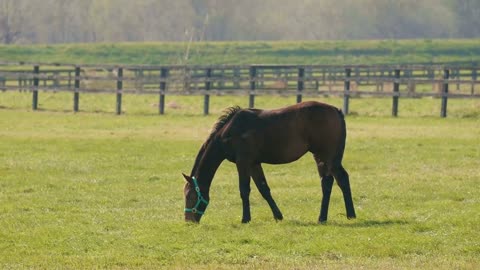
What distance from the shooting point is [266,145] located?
1374cm

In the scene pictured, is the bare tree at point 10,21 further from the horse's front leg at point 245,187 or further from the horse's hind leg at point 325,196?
the horse's hind leg at point 325,196

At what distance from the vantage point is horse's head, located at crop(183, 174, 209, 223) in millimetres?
13641

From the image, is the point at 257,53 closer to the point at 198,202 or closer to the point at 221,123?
the point at 221,123

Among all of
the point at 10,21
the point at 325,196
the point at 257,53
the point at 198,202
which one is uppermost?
the point at 10,21

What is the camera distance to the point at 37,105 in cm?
4016

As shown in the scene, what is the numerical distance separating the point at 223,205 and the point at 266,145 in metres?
2.19

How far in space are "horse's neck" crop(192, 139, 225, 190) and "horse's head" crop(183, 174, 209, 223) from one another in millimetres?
113

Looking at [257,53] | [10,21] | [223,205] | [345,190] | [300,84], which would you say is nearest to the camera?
[345,190]

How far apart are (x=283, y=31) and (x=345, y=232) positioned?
114 metres

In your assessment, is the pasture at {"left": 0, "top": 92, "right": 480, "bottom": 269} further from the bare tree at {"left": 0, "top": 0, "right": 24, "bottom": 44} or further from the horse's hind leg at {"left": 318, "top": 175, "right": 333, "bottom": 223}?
the bare tree at {"left": 0, "top": 0, "right": 24, "bottom": 44}

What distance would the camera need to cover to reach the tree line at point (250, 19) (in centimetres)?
12006

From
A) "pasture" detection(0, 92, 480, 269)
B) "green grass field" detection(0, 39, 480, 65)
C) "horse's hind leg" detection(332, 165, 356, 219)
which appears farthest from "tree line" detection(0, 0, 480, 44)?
"horse's hind leg" detection(332, 165, 356, 219)

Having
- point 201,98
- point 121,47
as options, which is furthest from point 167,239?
point 121,47

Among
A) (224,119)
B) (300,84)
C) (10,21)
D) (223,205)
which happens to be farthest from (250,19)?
(224,119)
